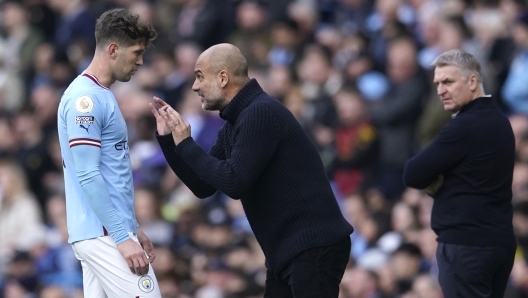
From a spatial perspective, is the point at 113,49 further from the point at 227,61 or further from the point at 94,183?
the point at 94,183

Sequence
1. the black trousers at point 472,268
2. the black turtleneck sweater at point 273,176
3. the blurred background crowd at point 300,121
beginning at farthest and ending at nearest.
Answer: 1. the blurred background crowd at point 300,121
2. the black trousers at point 472,268
3. the black turtleneck sweater at point 273,176

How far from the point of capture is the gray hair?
641 cm

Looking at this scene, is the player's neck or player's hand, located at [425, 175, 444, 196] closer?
the player's neck

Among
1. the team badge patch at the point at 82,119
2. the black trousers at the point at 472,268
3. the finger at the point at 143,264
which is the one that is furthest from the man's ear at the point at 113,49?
the black trousers at the point at 472,268

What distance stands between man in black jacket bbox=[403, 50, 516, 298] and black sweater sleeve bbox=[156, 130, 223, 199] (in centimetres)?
121

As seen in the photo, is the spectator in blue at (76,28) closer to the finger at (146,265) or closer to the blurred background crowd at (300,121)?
the blurred background crowd at (300,121)

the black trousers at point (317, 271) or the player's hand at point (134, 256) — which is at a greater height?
the player's hand at point (134, 256)

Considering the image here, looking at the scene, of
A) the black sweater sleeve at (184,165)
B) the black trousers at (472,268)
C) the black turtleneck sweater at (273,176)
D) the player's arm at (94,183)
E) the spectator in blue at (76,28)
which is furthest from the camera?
the spectator in blue at (76,28)

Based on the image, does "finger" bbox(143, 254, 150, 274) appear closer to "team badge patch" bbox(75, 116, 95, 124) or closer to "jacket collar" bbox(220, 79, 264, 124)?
"team badge patch" bbox(75, 116, 95, 124)

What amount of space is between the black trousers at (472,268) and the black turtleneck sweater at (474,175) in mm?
48

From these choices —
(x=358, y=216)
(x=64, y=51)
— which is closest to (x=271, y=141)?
(x=358, y=216)

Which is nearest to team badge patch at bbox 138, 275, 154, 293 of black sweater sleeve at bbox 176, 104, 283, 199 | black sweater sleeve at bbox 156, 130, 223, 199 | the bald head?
black sweater sleeve at bbox 176, 104, 283, 199

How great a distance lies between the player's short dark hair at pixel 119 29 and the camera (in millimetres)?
5781

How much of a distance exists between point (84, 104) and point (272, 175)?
3.64 feet
